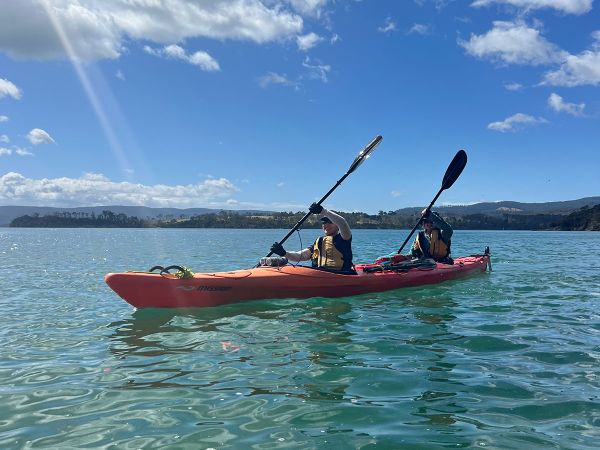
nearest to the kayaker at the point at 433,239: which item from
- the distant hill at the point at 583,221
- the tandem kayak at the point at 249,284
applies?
the tandem kayak at the point at 249,284

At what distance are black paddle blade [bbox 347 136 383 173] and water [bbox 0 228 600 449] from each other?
15.5ft

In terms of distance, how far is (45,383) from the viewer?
5.61 meters

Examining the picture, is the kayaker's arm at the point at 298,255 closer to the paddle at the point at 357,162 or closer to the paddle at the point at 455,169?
the paddle at the point at 357,162

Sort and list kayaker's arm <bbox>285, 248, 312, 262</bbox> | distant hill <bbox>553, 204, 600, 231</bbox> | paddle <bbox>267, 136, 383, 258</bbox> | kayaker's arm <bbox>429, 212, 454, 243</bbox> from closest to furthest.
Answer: kayaker's arm <bbox>285, 248, 312, 262</bbox>, paddle <bbox>267, 136, 383, 258</bbox>, kayaker's arm <bbox>429, 212, 454, 243</bbox>, distant hill <bbox>553, 204, 600, 231</bbox>

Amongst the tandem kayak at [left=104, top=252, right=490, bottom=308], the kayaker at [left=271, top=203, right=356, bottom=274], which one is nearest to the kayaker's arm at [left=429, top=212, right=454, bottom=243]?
the tandem kayak at [left=104, top=252, right=490, bottom=308]

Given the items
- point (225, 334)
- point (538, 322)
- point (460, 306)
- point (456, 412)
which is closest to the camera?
point (456, 412)

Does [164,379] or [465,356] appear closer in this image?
[164,379]

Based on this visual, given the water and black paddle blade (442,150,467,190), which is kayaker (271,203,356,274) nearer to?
the water

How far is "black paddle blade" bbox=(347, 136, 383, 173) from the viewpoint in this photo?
45.5ft

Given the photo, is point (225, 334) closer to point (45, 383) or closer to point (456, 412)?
point (45, 383)

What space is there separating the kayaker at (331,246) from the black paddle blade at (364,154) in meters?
3.16

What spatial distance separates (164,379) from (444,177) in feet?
48.4

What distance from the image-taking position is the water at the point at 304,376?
4.23 meters

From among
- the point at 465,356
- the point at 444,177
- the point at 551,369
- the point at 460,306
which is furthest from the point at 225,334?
the point at 444,177
